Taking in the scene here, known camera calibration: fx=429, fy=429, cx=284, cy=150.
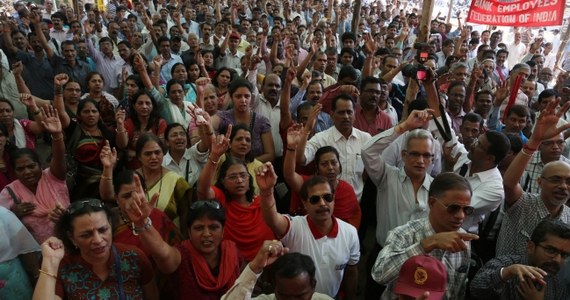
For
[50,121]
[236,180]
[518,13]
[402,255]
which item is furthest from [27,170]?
[518,13]

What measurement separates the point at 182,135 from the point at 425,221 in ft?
6.85

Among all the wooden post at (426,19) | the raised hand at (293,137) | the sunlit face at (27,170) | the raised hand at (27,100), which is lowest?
the sunlit face at (27,170)

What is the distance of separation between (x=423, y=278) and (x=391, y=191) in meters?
1.24

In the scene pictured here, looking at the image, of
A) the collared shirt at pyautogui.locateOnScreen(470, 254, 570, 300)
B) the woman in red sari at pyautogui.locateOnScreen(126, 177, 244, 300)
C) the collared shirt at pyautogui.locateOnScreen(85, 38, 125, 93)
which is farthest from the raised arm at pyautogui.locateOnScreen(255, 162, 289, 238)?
the collared shirt at pyautogui.locateOnScreen(85, 38, 125, 93)

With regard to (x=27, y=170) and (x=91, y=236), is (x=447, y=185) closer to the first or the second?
(x=91, y=236)

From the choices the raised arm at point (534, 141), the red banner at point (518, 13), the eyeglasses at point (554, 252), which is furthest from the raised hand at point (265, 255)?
the red banner at point (518, 13)

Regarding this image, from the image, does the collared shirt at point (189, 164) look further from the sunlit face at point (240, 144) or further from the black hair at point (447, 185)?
the black hair at point (447, 185)

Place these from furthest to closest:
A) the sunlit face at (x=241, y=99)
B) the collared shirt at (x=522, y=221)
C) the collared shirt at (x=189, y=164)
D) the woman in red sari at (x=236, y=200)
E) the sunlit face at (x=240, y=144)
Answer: the sunlit face at (x=241, y=99) → the collared shirt at (x=189, y=164) → the sunlit face at (x=240, y=144) → the woman in red sari at (x=236, y=200) → the collared shirt at (x=522, y=221)

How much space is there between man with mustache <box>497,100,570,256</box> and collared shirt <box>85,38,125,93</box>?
545 centimetres

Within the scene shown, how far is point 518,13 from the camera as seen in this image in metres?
6.38

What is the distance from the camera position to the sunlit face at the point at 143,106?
157 inches

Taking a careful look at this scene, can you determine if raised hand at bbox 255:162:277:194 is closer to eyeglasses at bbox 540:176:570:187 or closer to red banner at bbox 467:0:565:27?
eyeglasses at bbox 540:176:570:187

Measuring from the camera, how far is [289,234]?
2502 millimetres

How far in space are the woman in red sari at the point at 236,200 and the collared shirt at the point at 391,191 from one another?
2.83 ft
